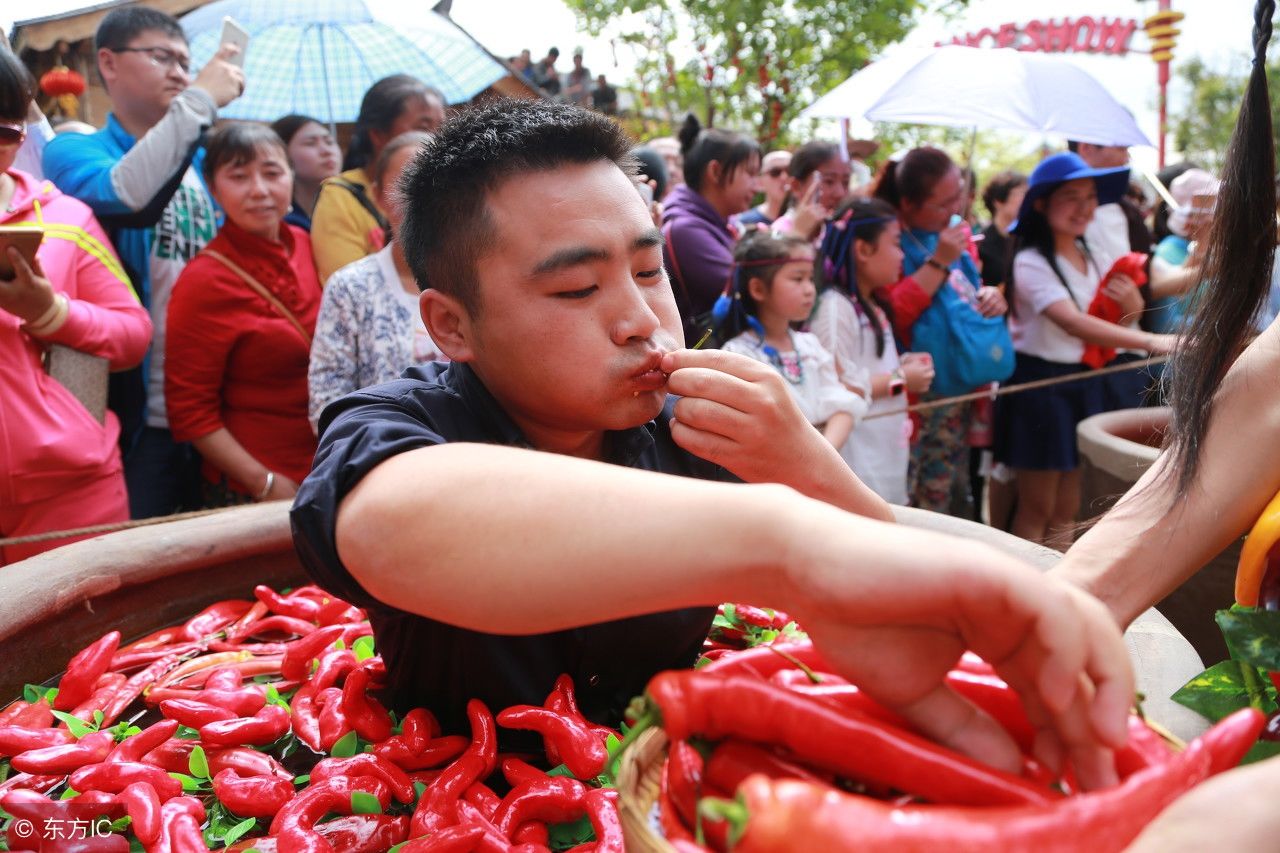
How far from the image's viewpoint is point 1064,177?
5.22m

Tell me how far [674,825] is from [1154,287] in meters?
5.60

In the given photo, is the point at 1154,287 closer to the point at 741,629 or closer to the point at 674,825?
Result: the point at 741,629

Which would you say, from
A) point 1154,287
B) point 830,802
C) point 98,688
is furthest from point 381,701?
point 1154,287

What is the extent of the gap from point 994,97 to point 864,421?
2223 mm

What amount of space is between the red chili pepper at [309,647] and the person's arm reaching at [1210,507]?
55.2 inches

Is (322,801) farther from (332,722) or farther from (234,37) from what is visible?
(234,37)

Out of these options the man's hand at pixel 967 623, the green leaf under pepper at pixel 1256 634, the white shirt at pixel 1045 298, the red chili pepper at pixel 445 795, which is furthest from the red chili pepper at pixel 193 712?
the white shirt at pixel 1045 298

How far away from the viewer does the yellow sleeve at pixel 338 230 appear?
4.02m

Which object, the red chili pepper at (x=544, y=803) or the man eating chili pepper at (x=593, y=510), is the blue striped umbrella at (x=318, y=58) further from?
the red chili pepper at (x=544, y=803)

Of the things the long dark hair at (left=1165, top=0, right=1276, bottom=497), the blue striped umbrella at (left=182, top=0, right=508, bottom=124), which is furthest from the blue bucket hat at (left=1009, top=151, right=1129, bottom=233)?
the long dark hair at (left=1165, top=0, right=1276, bottom=497)

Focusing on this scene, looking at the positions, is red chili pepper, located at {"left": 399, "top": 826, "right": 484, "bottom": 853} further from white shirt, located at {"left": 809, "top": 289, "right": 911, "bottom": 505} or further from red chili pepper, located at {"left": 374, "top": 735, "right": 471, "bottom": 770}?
white shirt, located at {"left": 809, "top": 289, "right": 911, "bottom": 505}

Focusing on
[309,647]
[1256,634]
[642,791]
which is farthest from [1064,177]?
[642,791]

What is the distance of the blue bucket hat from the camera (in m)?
5.25

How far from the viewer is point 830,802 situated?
898mm
